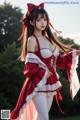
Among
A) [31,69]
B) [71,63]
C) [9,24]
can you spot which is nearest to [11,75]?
[9,24]

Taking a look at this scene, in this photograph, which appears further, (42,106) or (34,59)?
(34,59)

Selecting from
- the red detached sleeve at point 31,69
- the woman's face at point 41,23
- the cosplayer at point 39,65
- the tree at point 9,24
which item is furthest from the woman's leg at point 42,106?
the tree at point 9,24

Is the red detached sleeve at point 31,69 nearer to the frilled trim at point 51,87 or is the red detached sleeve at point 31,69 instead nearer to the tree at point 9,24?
the frilled trim at point 51,87

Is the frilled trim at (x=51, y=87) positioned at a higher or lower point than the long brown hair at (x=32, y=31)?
lower

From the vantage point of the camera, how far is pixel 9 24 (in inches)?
1083

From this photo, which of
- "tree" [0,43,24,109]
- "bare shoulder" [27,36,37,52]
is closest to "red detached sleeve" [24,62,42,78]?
"bare shoulder" [27,36,37,52]

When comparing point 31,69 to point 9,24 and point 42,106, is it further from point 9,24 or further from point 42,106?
point 9,24

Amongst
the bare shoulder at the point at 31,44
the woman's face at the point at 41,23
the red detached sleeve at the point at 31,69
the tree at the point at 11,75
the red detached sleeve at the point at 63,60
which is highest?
the woman's face at the point at 41,23

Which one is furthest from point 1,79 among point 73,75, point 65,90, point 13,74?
point 73,75

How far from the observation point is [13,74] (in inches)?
899

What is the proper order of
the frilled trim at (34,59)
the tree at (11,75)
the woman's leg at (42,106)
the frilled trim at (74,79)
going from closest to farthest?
the woman's leg at (42,106), the frilled trim at (34,59), the frilled trim at (74,79), the tree at (11,75)

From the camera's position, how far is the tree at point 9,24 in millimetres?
27266

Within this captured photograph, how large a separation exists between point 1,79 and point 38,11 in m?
19.7

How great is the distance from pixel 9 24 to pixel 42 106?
24.4 metres
